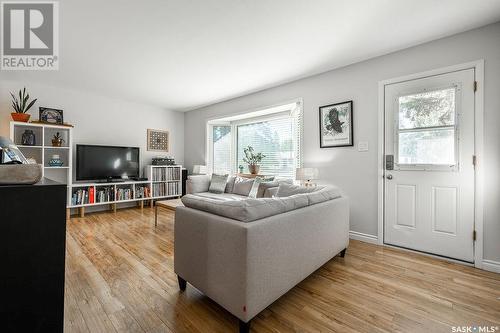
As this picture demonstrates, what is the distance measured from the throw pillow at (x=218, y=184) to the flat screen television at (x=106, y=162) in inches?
72.0

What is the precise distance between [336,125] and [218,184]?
241cm

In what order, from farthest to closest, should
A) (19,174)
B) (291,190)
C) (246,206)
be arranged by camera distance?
(291,190) → (246,206) → (19,174)

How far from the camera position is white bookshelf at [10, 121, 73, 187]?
148 inches

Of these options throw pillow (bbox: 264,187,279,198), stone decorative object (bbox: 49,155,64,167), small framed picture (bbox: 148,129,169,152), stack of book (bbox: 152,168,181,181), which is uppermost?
small framed picture (bbox: 148,129,169,152)

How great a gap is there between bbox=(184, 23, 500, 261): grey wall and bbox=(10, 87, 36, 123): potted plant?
3720 millimetres

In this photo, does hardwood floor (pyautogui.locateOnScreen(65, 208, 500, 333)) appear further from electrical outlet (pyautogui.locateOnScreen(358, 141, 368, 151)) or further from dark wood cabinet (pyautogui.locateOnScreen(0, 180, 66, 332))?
electrical outlet (pyautogui.locateOnScreen(358, 141, 368, 151))

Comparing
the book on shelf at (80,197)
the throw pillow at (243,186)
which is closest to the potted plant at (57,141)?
the book on shelf at (80,197)

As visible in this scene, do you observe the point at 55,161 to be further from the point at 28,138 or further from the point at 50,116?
the point at 50,116

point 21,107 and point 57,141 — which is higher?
point 21,107

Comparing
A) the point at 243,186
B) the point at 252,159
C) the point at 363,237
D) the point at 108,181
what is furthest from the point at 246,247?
the point at 108,181

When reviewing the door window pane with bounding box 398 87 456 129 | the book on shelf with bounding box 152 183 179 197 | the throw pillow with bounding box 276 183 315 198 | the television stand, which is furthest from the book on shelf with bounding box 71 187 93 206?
the door window pane with bounding box 398 87 456 129

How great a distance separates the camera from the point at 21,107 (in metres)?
3.66

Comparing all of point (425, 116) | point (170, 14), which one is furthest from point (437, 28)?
point (170, 14)

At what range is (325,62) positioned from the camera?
3.05 m
